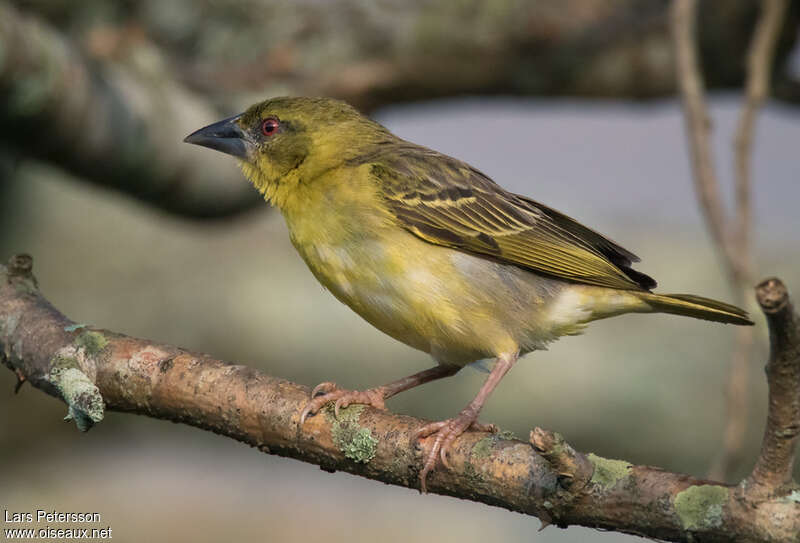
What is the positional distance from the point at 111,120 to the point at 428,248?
2142mm

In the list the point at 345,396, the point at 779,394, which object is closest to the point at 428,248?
the point at 345,396

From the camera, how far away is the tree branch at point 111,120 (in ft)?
15.6

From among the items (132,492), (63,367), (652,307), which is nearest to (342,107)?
(652,307)

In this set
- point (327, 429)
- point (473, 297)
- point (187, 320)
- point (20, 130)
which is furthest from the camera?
point (187, 320)

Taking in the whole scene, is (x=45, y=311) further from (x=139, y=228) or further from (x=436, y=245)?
(x=139, y=228)

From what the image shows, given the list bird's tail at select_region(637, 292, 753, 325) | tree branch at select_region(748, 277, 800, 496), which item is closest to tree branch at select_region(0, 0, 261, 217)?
bird's tail at select_region(637, 292, 753, 325)

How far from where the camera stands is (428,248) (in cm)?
396

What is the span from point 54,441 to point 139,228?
150 centimetres

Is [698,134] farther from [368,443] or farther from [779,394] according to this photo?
[779,394]

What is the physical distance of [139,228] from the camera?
748 centimetres

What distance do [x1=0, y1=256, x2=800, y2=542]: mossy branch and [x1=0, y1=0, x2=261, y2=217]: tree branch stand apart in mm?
1433

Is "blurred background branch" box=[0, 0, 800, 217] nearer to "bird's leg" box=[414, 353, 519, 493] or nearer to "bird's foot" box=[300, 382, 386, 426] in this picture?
"bird's foot" box=[300, 382, 386, 426]

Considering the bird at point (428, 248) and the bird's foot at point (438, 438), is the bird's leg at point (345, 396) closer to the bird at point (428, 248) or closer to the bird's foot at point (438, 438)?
the bird at point (428, 248)

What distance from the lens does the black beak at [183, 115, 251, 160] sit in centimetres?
445
